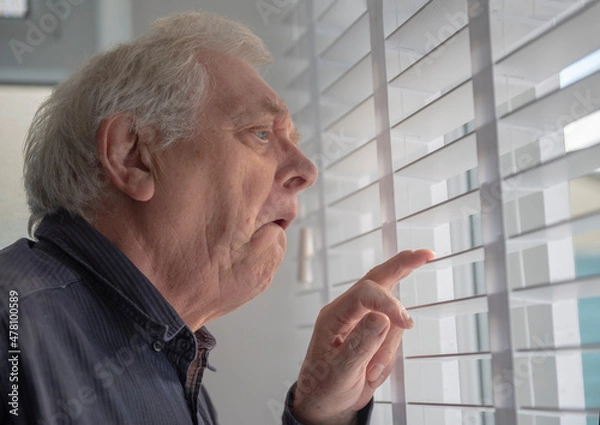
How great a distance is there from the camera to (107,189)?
51.6 inches

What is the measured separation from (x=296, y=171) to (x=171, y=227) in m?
0.25

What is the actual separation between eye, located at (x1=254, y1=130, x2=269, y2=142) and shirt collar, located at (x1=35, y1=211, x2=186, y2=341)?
1.08ft

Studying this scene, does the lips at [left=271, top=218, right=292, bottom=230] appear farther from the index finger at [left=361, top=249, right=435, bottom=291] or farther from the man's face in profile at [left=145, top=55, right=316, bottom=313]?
the index finger at [left=361, top=249, right=435, bottom=291]

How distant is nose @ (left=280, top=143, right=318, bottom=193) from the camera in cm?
135

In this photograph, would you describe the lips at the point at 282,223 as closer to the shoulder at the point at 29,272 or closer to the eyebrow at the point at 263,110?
the eyebrow at the point at 263,110

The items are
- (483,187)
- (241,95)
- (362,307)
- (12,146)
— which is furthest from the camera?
(12,146)

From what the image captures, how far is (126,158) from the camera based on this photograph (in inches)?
51.7

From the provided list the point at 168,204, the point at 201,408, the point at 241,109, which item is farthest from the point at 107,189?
the point at 201,408

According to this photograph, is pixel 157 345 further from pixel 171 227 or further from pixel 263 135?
pixel 263 135

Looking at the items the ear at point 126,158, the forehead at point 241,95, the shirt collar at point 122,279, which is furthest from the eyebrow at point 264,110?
the shirt collar at point 122,279

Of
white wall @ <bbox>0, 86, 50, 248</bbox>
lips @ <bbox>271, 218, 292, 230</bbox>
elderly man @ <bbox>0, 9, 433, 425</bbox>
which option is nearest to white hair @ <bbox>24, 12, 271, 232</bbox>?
elderly man @ <bbox>0, 9, 433, 425</bbox>

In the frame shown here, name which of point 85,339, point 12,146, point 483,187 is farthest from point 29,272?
point 12,146

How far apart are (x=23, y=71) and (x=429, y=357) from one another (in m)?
1.47

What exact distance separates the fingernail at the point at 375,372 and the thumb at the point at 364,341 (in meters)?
0.05
